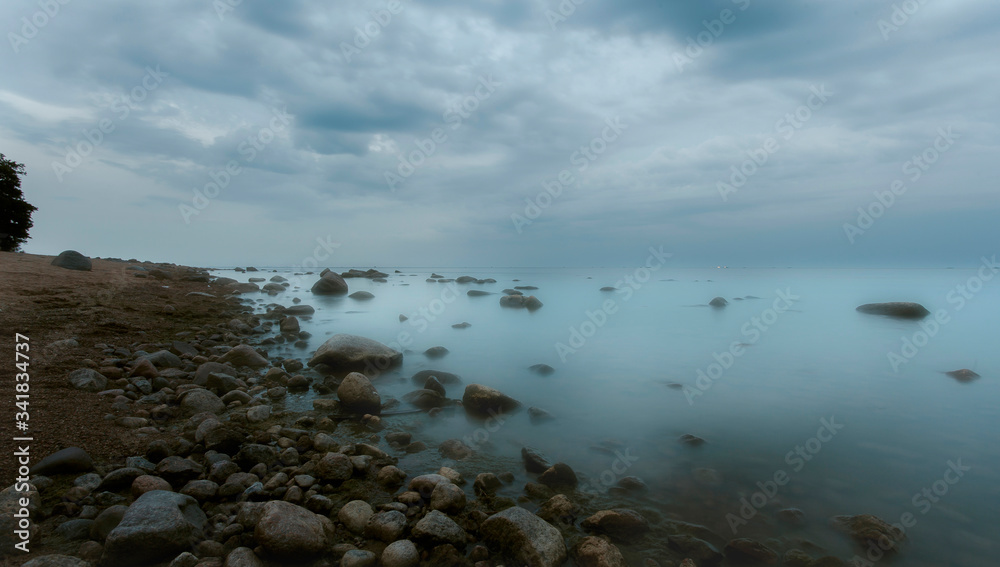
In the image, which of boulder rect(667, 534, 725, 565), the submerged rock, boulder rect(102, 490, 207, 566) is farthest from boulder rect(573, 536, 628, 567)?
the submerged rock

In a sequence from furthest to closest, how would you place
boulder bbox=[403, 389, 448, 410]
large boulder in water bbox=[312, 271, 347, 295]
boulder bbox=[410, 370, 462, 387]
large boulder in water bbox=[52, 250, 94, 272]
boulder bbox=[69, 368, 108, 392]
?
large boulder in water bbox=[312, 271, 347, 295], large boulder in water bbox=[52, 250, 94, 272], boulder bbox=[410, 370, 462, 387], boulder bbox=[403, 389, 448, 410], boulder bbox=[69, 368, 108, 392]

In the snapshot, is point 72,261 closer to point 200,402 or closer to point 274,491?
point 200,402

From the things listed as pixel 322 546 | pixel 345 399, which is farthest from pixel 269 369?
pixel 322 546

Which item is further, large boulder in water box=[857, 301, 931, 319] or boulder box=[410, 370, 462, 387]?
large boulder in water box=[857, 301, 931, 319]

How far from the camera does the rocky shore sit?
351cm

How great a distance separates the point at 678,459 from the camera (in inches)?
253

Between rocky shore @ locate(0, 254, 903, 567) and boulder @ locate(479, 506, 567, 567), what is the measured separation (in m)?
0.01

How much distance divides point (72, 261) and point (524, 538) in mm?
29383

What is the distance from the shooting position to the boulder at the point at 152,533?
317cm

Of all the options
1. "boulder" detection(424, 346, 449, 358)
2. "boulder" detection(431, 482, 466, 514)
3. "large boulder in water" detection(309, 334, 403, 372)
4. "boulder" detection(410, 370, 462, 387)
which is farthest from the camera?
"boulder" detection(424, 346, 449, 358)

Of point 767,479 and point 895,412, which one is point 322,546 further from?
point 895,412

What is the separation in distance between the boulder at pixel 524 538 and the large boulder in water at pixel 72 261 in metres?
28.2

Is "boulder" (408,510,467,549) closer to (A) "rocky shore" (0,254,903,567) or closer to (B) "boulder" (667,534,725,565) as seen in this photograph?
(A) "rocky shore" (0,254,903,567)

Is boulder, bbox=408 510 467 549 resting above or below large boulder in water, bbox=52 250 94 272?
below
